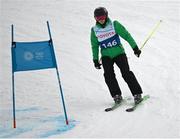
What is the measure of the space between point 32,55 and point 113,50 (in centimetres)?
162

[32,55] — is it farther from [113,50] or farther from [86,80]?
[86,80]

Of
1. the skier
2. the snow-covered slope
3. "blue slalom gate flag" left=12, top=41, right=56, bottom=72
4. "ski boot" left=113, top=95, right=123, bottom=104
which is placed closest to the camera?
the snow-covered slope

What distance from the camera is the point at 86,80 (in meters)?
10.7

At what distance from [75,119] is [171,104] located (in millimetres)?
1817

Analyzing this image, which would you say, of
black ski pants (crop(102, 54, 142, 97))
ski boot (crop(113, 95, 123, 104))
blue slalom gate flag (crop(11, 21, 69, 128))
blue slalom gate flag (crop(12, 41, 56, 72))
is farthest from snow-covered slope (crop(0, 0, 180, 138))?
blue slalom gate flag (crop(12, 41, 56, 72))

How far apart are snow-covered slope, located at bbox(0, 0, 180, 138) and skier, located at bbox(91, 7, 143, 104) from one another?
37 cm

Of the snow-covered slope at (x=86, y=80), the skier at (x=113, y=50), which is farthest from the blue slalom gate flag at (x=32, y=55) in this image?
the skier at (x=113, y=50)

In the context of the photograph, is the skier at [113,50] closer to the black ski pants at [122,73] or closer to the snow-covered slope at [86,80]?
the black ski pants at [122,73]

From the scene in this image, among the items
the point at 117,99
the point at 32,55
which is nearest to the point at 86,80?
the point at 117,99

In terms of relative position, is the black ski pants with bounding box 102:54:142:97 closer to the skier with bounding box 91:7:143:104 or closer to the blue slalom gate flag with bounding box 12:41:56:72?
the skier with bounding box 91:7:143:104

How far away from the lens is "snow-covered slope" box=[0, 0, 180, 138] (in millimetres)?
6793

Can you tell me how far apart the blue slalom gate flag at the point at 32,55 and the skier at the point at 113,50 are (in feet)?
3.73

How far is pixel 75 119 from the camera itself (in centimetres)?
734

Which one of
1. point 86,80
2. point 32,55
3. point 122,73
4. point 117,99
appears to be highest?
point 32,55
